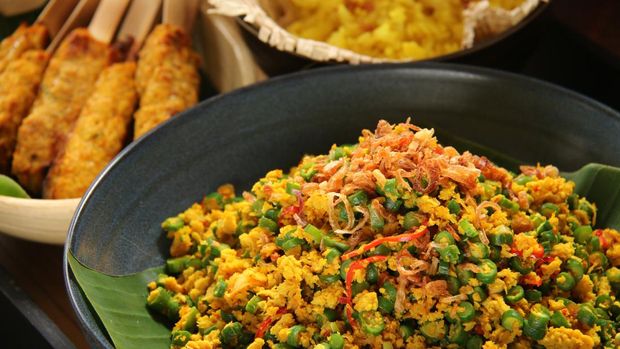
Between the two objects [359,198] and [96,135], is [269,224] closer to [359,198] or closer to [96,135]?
[359,198]

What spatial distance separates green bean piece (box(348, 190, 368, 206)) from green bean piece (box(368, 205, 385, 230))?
0.04 meters

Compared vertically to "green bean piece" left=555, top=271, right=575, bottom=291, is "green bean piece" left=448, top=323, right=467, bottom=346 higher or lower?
lower

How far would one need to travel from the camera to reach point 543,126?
97.7 inches

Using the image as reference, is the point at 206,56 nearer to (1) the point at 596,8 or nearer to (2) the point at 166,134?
(2) the point at 166,134

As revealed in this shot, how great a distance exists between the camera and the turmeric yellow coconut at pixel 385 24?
10.3ft

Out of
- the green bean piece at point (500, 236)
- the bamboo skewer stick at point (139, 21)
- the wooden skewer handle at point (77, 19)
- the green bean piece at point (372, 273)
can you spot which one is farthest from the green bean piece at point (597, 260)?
the wooden skewer handle at point (77, 19)

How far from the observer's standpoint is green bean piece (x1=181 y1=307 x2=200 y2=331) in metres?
1.94


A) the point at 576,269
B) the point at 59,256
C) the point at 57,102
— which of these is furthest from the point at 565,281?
the point at 57,102

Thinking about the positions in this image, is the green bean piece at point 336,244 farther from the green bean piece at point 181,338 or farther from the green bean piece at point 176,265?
the green bean piece at point 176,265

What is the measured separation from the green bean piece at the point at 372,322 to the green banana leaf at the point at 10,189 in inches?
62.8

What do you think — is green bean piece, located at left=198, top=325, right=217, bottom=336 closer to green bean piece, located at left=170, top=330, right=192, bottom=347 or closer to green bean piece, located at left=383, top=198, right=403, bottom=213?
green bean piece, located at left=170, top=330, right=192, bottom=347

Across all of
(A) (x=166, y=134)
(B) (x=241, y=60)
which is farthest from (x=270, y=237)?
(B) (x=241, y=60)

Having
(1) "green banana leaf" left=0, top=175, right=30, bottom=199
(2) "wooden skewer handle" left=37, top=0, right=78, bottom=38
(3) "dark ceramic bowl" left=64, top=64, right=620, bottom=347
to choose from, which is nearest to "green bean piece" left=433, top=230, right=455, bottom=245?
(3) "dark ceramic bowl" left=64, top=64, right=620, bottom=347

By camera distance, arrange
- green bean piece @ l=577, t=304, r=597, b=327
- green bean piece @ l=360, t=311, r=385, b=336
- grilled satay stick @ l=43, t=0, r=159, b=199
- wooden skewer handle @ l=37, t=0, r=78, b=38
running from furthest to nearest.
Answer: wooden skewer handle @ l=37, t=0, r=78, b=38
grilled satay stick @ l=43, t=0, r=159, b=199
green bean piece @ l=577, t=304, r=597, b=327
green bean piece @ l=360, t=311, r=385, b=336
